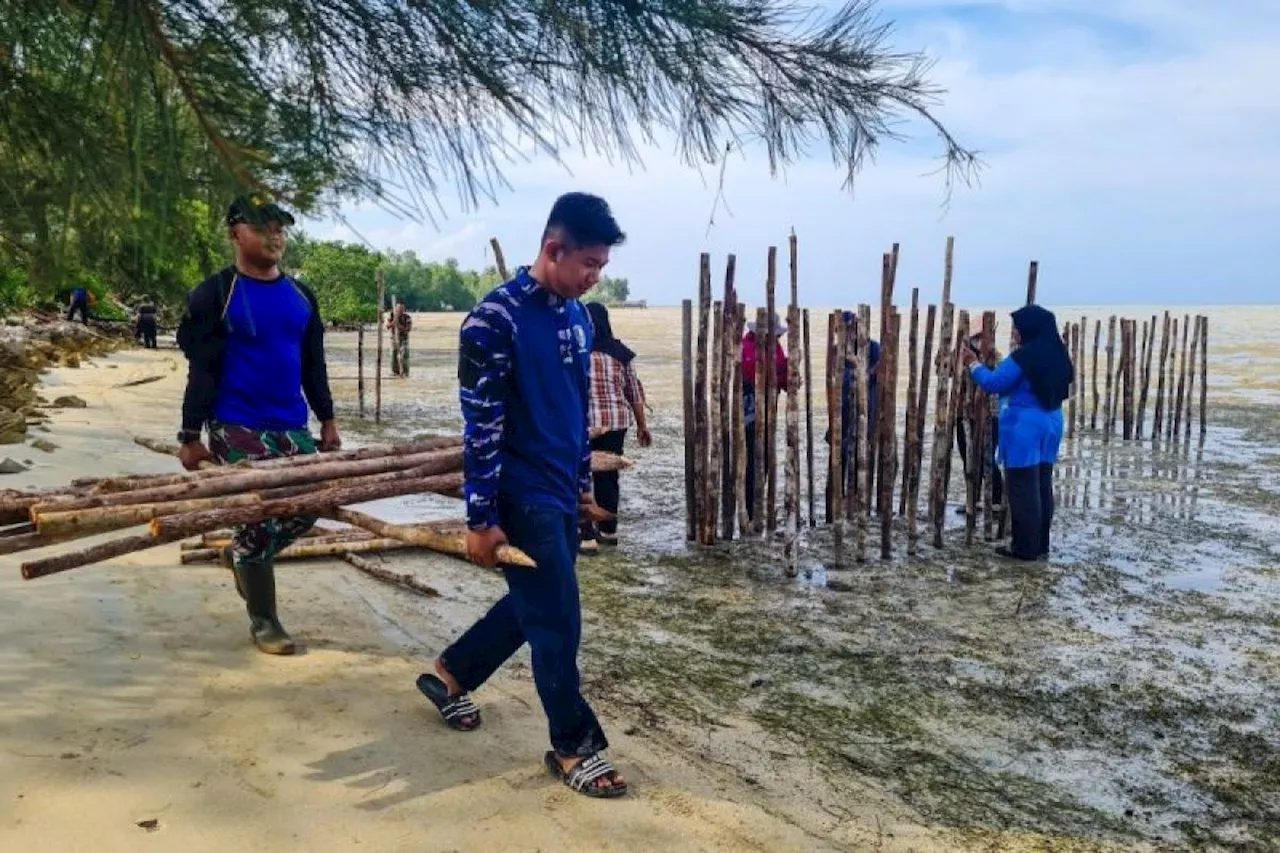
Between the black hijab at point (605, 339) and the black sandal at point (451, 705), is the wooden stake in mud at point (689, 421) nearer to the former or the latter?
the black hijab at point (605, 339)

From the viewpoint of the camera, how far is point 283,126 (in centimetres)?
230

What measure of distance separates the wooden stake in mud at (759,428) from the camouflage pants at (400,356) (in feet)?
42.9

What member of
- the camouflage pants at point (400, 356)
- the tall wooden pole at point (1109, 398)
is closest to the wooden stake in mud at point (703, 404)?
the tall wooden pole at point (1109, 398)

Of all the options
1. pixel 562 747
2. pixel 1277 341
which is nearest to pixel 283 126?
pixel 562 747

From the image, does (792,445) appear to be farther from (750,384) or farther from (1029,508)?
(1029,508)

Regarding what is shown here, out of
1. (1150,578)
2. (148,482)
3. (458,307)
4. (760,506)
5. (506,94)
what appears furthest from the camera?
(458,307)

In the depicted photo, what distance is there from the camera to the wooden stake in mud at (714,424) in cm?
634

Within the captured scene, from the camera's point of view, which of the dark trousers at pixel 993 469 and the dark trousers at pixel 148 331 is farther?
the dark trousers at pixel 148 331

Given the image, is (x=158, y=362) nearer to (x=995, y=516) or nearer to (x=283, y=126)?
(x=995, y=516)

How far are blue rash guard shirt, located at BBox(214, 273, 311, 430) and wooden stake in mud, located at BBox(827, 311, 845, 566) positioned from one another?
359 centimetres

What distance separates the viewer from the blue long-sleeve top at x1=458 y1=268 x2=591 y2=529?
2.61m

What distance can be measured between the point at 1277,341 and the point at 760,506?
39.4 m

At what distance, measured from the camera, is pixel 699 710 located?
3.70 meters

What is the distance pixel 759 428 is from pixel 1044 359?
5.95 ft
